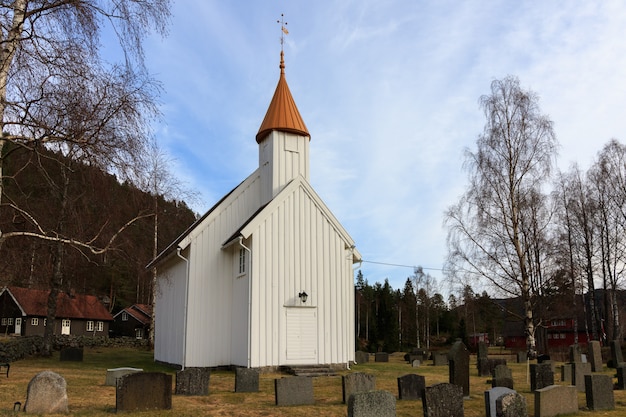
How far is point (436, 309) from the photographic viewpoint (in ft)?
259

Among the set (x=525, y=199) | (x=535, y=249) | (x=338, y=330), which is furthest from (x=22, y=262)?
(x=535, y=249)

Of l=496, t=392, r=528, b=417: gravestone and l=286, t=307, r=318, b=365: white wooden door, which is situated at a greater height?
l=286, t=307, r=318, b=365: white wooden door

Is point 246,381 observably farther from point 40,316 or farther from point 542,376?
point 40,316

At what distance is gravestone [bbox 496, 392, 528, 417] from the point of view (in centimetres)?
974

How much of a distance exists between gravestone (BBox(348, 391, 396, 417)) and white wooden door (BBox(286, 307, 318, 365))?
1010cm

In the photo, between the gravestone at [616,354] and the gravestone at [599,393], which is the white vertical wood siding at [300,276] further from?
the gravestone at [616,354]

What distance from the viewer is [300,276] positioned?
1962cm

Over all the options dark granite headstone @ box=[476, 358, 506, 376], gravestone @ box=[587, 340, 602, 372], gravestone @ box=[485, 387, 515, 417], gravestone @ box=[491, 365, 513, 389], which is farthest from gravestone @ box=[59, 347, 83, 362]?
gravestone @ box=[587, 340, 602, 372]

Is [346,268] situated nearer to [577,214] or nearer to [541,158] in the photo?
[541,158]

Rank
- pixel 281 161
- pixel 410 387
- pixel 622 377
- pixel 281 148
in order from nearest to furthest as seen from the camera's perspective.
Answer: pixel 410 387
pixel 622 377
pixel 281 161
pixel 281 148

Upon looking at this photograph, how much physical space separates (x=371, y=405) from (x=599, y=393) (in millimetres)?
6240

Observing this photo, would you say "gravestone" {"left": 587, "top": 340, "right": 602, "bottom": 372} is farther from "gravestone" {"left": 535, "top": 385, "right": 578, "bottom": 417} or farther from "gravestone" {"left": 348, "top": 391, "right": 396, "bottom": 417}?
"gravestone" {"left": 348, "top": 391, "right": 396, "bottom": 417}

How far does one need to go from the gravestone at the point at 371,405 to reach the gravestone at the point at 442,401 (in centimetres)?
129

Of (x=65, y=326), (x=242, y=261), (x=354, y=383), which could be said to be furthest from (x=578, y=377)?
(x=65, y=326)
